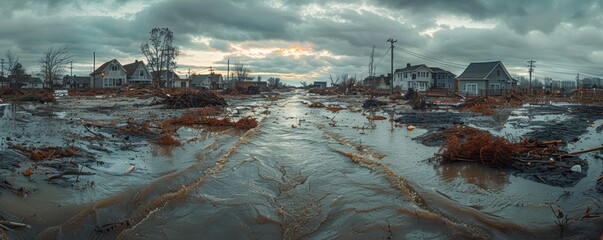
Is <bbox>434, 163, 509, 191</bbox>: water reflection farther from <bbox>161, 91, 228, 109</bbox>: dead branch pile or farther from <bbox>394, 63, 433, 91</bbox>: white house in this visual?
<bbox>394, 63, 433, 91</bbox>: white house

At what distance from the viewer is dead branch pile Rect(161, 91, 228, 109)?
26578 mm

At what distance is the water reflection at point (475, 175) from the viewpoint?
23.7 feet

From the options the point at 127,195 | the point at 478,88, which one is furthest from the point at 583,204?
the point at 478,88

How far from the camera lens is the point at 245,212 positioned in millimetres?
5668

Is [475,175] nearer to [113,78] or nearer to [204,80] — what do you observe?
[113,78]

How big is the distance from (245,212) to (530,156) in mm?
6711

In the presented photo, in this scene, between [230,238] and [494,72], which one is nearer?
[230,238]

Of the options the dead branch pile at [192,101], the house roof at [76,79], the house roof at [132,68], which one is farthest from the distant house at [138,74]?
the dead branch pile at [192,101]

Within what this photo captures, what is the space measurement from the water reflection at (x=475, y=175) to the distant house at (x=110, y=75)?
7367 cm

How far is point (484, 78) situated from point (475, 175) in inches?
2106

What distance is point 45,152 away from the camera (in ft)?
25.5

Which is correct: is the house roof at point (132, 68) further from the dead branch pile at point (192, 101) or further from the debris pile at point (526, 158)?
the debris pile at point (526, 158)

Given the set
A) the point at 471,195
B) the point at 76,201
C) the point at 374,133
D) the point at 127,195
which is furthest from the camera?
the point at 374,133

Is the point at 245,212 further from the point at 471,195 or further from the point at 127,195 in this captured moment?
the point at 471,195
